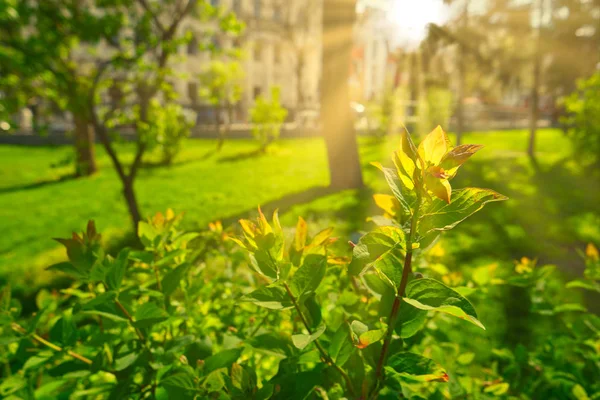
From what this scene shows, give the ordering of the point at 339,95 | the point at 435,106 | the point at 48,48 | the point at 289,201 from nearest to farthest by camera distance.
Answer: the point at 48,48 < the point at 289,201 < the point at 339,95 < the point at 435,106

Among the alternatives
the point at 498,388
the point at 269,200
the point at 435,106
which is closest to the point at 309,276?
the point at 498,388

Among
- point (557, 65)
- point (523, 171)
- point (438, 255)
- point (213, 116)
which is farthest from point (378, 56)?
point (438, 255)

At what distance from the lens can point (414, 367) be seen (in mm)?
873

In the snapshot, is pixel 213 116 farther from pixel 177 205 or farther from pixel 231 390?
pixel 231 390

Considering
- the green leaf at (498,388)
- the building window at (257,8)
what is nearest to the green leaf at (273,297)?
the green leaf at (498,388)

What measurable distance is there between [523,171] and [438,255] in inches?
470

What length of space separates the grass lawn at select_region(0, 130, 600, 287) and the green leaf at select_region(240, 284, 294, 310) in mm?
4008

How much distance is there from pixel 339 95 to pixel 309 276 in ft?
28.7

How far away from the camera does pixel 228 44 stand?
38750 millimetres

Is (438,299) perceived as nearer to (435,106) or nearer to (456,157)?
(456,157)

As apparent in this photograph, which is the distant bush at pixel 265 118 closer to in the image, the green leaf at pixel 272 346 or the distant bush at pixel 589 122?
the distant bush at pixel 589 122

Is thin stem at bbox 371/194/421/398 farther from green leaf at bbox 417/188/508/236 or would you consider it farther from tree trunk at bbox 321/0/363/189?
tree trunk at bbox 321/0/363/189

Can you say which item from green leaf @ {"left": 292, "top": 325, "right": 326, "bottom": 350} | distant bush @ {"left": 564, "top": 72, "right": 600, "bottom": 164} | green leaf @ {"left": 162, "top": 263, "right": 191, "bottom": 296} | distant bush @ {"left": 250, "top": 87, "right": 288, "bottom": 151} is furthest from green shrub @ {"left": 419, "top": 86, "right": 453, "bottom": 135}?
green leaf @ {"left": 292, "top": 325, "right": 326, "bottom": 350}

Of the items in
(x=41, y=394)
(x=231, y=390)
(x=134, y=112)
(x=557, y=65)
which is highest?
(x=557, y=65)
